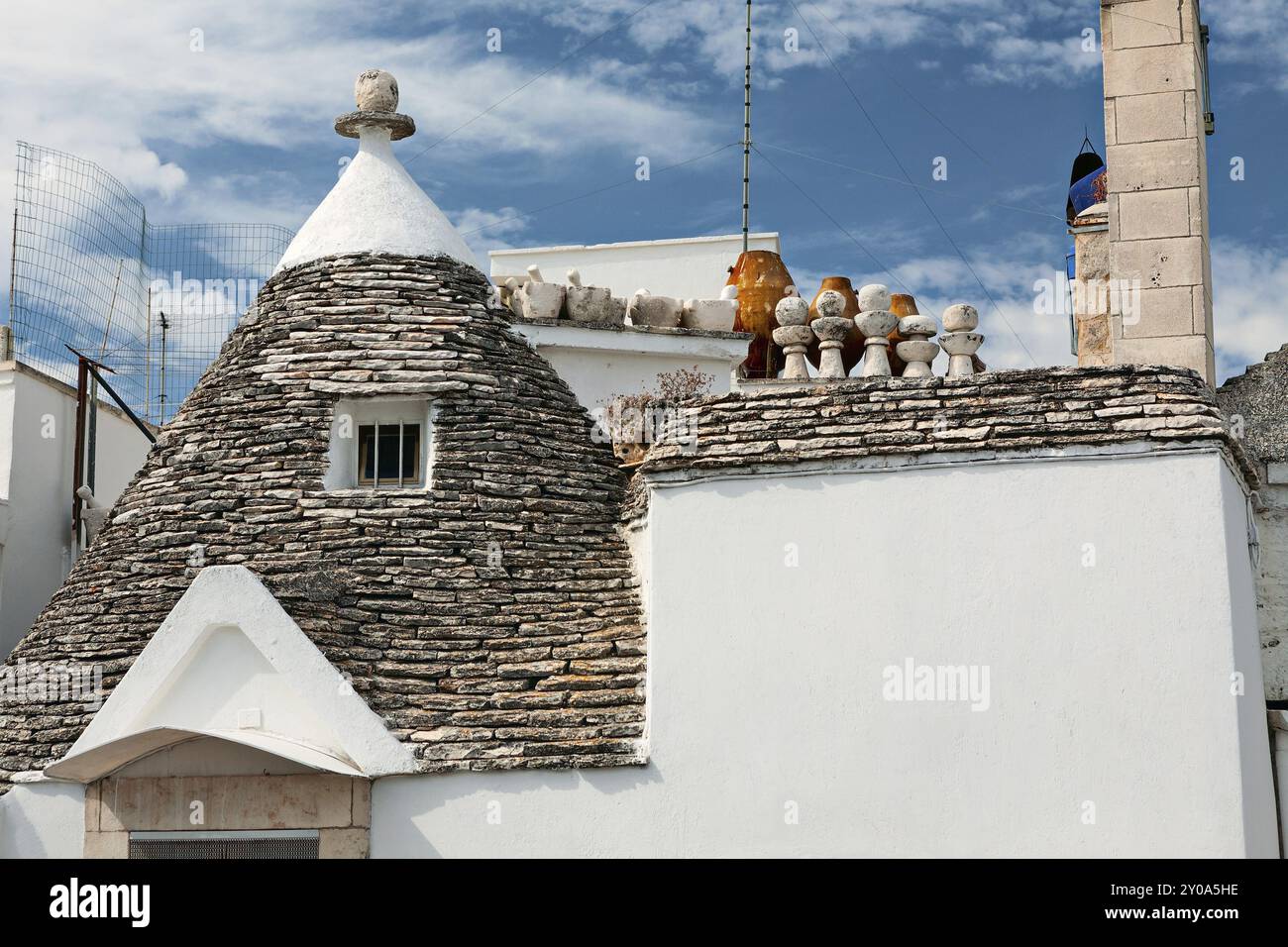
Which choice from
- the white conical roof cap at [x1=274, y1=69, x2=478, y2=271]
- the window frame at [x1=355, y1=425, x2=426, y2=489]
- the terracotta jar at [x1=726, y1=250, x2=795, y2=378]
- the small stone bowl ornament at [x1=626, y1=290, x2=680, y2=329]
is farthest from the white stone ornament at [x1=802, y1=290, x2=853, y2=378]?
the window frame at [x1=355, y1=425, x2=426, y2=489]

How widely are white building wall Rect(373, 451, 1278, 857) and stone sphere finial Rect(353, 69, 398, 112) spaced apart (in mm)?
6191

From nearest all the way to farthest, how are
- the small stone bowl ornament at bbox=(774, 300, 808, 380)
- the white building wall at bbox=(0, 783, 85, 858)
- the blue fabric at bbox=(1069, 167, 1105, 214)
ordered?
the white building wall at bbox=(0, 783, 85, 858), the small stone bowl ornament at bbox=(774, 300, 808, 380), the blue fabric at bbox=(1069, 167, 1105, 214)

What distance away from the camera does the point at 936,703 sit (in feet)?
38.9

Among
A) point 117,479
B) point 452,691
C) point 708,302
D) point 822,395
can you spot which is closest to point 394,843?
point 452,691

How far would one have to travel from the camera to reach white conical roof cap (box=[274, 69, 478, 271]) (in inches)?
603

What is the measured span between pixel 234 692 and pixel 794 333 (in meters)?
7.43

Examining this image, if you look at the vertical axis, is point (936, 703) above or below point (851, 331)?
below

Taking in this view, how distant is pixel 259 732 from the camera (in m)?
12.2

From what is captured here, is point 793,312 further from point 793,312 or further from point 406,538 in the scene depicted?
point 406,538

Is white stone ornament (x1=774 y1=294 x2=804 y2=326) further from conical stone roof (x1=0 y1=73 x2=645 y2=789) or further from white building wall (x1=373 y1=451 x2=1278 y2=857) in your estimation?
white building wall (x1=373 y1=451 x2=1278 y2=857)

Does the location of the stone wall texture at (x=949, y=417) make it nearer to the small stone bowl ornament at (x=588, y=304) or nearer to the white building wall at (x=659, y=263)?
the small stone bowl ornament at (x=588, y=304)

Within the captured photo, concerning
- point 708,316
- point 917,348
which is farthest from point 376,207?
point 917,348

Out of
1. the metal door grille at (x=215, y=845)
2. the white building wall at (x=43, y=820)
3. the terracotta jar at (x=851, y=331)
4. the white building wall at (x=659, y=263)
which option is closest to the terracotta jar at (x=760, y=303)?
the terracotta jar at (x=851, y=331)

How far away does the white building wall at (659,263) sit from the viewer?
2305 cm
